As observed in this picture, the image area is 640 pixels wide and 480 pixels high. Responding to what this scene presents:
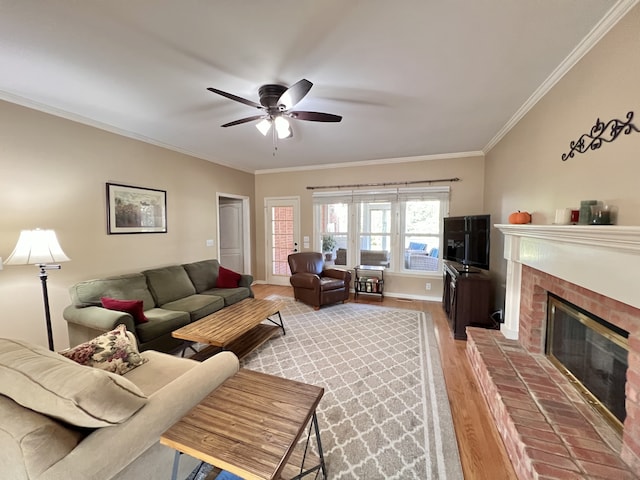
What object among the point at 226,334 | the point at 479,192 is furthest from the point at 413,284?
the point at 226,334

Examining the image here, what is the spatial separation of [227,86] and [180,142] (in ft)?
6.48

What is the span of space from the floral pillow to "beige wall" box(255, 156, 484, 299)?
3905 millimetres

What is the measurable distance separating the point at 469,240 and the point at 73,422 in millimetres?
3782

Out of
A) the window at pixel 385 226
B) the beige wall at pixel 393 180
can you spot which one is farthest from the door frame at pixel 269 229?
the window at pixel 385 226

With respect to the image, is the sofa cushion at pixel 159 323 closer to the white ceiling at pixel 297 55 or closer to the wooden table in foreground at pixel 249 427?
the wooden table in foreground at pixel 249 427

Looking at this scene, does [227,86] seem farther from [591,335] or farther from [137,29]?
[591,335]

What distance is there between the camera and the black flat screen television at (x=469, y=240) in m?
3.09

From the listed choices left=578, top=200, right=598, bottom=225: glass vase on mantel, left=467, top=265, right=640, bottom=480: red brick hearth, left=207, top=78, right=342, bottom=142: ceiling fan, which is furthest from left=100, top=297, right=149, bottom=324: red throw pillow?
left=578, top=200, right=598, bottom=225: glass vase on mantel

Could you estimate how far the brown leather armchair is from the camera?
4.28 metres

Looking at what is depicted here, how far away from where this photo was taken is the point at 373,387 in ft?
7.42

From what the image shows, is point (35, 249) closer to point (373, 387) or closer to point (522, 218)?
point (373, 387)

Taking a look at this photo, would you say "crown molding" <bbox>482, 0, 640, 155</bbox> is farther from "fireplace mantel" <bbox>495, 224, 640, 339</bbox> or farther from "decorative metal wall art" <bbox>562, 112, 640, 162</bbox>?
"fireplace mantel" <bbox>495, 224, 640, 339</bbox>

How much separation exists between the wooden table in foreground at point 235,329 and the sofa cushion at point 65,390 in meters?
1.23

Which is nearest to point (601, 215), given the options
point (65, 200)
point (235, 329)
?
point (235, 329)
